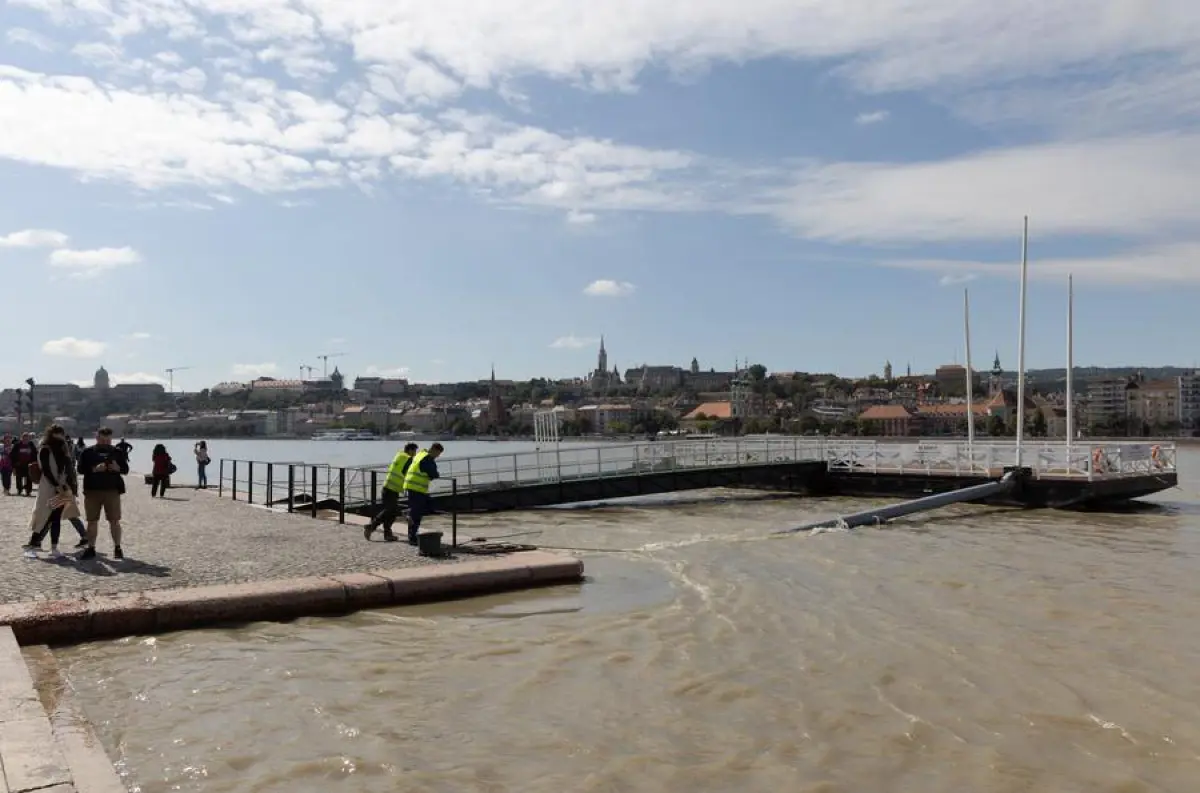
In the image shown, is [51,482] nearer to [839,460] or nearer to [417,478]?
[417,478]

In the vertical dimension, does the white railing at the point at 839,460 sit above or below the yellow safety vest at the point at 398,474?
below

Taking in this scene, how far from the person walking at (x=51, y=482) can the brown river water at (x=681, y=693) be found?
4.19 metres

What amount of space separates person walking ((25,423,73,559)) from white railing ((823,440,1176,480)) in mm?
25704

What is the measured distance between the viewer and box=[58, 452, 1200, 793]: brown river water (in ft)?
21.3

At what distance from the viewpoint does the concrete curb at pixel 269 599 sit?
354 inches

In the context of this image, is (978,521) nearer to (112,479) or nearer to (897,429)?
(112,479)

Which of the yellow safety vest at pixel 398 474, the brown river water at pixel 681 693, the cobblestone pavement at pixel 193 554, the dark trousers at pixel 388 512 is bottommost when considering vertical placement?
the brown river water at pixel 681 693

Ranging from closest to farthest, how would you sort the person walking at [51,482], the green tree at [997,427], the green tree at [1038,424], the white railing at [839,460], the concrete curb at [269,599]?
the concrete curb at [269,599] < the person walking at [51,482] < the white railing at [839,460] < the green tree at [997,427] < the green tree at [1038,424]

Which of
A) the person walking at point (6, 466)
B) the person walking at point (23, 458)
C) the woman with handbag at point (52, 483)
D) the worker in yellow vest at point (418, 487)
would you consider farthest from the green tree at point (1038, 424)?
the woman with handbag at point (52, 483)

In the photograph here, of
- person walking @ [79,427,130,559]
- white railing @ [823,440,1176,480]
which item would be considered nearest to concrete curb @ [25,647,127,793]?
person walking @ [79,427,130,559]

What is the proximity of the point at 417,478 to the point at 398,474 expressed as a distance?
50.7 inches

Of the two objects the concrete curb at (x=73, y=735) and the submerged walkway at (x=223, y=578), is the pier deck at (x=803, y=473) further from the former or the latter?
the concrete curb at (x=73, y=735)

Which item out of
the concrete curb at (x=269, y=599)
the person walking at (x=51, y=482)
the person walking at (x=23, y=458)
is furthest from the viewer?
the person walking at (x=23, y=458)

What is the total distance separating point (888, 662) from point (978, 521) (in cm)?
1717
